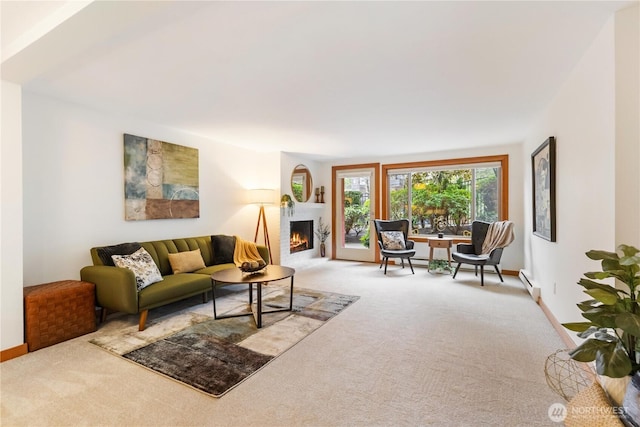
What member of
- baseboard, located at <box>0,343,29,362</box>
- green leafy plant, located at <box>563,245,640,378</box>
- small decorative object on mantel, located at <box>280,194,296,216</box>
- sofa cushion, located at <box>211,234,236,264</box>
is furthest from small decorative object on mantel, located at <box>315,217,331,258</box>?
green leafy plant, located at <box>563,245,640,378</box>

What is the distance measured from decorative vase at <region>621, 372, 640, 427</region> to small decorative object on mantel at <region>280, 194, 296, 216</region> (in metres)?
4.79

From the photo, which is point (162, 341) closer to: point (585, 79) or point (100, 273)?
point (100, 273)

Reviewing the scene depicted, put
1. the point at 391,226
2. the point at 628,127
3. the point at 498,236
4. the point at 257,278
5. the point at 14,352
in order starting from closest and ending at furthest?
the point at 628,127 → the point at 14,352 → the point at 257,278 → the point at 498,236 → the point at 391,226

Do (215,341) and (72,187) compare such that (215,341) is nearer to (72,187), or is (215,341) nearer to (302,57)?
(72,187)

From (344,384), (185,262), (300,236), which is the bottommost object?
(344,384)

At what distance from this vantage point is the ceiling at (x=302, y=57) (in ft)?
5.59

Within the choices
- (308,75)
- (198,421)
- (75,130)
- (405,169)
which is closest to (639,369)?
(198,421)

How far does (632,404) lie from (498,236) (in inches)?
158

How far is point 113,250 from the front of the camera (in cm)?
318

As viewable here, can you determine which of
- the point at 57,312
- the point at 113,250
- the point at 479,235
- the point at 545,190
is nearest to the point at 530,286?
the point at 479,235

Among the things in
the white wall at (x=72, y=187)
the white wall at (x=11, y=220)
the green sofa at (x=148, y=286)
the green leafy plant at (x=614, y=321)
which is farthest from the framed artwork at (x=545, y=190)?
the white wall at (x=11, y=220)

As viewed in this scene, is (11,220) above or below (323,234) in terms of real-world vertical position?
above

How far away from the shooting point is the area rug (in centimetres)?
210

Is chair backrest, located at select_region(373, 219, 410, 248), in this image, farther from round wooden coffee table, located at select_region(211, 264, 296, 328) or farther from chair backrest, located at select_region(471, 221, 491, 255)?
round wooden coffee table, located at select_region(211, 264, 296, 328)
